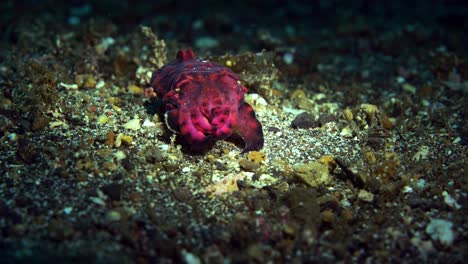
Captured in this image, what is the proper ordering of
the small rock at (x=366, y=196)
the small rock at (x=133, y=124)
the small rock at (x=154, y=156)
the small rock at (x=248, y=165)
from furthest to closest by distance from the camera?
the small rock at (x=133, y=124) < the small rock at (x=248, y=165) < the small rock at (x=154, y=156) < the small rock at (x=366, y=196)

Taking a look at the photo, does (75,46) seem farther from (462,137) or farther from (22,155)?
(462,137)

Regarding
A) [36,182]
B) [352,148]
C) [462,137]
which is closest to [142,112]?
[36,182]

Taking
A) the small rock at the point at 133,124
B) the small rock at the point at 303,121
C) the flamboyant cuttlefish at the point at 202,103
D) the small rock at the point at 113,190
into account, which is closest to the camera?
the small rock at the point at 113,190

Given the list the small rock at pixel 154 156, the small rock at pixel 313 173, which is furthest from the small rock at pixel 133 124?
the small rock at pixel 313 173

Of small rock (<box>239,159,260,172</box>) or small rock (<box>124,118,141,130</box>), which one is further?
small rock (<box>124,118,141,130</box>)

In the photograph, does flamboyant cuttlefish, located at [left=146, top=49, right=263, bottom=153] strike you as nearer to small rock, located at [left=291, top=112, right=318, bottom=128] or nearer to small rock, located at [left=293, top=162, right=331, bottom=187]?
small rock, located at [left=293, top=162, right=331, bottom=187]

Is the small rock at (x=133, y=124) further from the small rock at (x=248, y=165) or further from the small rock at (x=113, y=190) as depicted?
the small rock at (x=248, y=165)

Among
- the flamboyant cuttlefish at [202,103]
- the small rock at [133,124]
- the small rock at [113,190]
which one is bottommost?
the small rock at [113,190]

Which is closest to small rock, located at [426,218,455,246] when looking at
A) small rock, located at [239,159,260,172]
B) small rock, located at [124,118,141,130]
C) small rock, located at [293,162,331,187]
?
small rock, located at [293,162,331,187]

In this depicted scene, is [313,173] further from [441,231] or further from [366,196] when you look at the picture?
[441,231]

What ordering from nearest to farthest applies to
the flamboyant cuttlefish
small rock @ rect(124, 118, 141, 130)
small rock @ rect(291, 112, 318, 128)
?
the flamboyant cuttlefish < small rock @ rect(124, 118, 141, 130) < small rock @ rect(291, 112, 318, 128)

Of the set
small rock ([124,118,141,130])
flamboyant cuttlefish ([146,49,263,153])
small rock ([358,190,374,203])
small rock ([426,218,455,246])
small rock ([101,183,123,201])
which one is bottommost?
small rock ([101,183,123,201])
